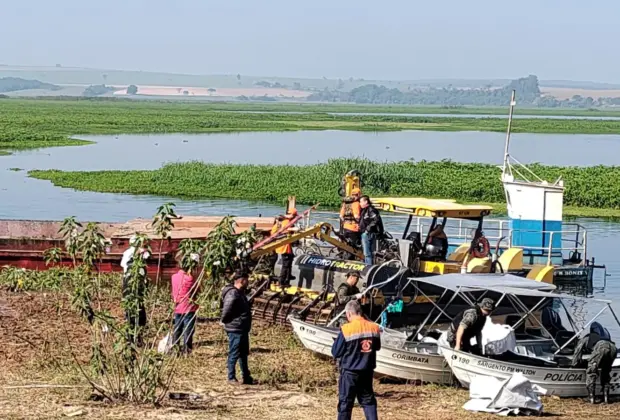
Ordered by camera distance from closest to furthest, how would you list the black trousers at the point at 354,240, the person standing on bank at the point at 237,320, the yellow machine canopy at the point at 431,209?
1. the person standing on bank at the point at 237,320
2. the yellow machine canopy at the point at 431,209
3. the black trousers at the point at 354,240

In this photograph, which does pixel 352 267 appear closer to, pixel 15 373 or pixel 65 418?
pixel 15 373

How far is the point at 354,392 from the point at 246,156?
68595mm

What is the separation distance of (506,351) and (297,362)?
3.10 m

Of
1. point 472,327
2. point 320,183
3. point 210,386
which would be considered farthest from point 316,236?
point 320,183

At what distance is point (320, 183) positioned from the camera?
169ft

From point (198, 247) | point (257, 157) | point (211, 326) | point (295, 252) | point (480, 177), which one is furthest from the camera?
point (257, 157)

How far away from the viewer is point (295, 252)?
69.6 feet

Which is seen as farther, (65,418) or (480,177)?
(480,177)

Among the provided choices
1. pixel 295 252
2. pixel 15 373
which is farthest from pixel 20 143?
pixel 15 373

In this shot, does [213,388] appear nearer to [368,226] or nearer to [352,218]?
[368,226]

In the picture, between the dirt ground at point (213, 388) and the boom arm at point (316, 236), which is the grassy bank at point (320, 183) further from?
the dirt ground at point (213, 388)

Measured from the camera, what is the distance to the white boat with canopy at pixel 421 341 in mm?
15320

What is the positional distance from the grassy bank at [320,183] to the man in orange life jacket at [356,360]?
112 feet

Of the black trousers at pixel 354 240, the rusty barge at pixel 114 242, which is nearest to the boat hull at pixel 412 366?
the black trousers at pixel 354 240
